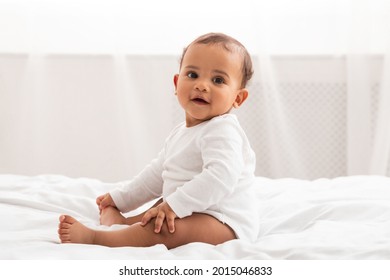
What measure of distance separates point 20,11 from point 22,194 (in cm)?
134

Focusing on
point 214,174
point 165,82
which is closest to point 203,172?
point 214,174

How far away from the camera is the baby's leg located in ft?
3.71

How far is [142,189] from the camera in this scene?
1.47 metres

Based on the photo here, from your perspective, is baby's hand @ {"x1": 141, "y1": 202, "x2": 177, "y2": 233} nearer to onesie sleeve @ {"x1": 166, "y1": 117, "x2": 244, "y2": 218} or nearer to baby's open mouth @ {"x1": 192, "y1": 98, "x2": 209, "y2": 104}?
onesie sleeve @ {"x1": 166, "y1": 117, "x2": 244, "y2": 218}

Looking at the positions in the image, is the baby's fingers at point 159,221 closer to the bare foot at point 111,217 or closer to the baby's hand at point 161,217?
the baby's hand at point 161,217

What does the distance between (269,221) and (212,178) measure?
252 millimetres

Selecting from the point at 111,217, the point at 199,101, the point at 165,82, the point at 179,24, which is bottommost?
the point at 111,217

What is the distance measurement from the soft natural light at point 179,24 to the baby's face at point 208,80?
1313 millimetres

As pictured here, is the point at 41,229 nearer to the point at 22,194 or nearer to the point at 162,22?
the point at 22,194

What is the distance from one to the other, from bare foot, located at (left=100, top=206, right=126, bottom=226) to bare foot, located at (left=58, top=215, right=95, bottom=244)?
7.8 inches

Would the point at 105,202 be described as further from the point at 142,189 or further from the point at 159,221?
the point at 159,221

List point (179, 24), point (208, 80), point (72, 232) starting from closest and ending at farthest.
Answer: point (72, 232) < point (208, 80) < point (179, 24)

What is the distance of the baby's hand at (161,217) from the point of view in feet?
3.76

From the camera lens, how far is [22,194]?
5.02 feet
